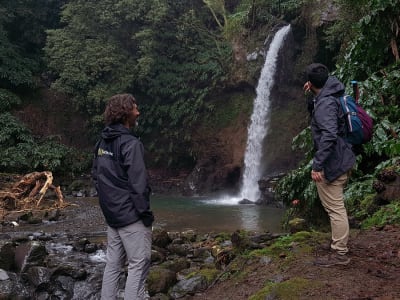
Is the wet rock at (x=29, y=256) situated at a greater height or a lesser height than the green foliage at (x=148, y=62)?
lesser

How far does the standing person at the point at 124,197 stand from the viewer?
3.43m

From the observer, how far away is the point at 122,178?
3.51 meters

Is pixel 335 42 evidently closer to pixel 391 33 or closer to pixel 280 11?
pixel 280 11

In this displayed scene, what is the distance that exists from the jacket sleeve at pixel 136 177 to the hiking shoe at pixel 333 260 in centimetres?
169

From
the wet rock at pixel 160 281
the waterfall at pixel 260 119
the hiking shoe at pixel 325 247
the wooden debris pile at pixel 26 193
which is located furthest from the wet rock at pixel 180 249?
the waterfall at pixel 260 119

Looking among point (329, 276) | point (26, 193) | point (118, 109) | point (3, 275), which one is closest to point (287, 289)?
point (329, 276)

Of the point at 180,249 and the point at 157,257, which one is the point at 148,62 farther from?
the point at 157,257

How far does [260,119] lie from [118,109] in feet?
54.1

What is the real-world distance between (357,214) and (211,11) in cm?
1879

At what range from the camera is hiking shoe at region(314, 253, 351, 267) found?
155 inches

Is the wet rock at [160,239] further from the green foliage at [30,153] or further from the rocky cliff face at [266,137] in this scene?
the green foliage at [30,153]

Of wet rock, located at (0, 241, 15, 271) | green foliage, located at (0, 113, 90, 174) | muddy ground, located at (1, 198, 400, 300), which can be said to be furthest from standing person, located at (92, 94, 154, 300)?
green foliage, located at (0, 113, 90, 174)

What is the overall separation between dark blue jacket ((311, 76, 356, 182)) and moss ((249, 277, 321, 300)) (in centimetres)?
90

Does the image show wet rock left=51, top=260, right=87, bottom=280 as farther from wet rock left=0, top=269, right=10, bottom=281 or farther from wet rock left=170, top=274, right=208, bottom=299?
wet rock left=170, top=274, right=208, bottom=299
